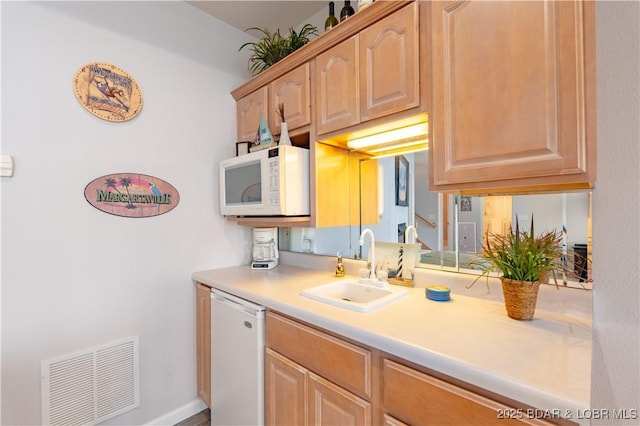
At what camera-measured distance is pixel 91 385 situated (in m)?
1.54

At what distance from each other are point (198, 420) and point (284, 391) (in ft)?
3.34

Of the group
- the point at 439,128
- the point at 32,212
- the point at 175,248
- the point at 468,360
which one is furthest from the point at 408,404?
the point at 32,212

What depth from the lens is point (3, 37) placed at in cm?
133

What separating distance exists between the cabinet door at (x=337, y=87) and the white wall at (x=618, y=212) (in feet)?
3.21

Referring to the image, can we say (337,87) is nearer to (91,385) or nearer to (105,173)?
(105,173)

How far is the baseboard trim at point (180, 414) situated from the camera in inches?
70.2

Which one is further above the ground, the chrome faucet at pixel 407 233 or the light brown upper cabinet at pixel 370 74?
the light brown upper cabinet at pixel 370 74

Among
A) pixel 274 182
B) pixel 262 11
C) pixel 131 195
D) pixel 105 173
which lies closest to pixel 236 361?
pixel 274 182

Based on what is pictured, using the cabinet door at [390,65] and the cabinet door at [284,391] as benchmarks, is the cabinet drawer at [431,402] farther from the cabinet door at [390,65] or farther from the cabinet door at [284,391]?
the cabinet door at [390,65]

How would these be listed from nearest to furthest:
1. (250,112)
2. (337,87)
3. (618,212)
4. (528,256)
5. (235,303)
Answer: (618,212)
(528,256)
(337,87)
(235,303)
(250,112)

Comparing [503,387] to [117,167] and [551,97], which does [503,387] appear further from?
[117,167]

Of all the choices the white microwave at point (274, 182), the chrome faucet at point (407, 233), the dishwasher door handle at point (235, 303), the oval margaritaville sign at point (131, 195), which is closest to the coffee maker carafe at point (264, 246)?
the white microwave at point (274, 182)

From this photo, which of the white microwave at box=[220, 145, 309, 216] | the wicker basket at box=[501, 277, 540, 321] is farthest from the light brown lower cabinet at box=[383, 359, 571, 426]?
the white microwave at box=[220, 145, 309, 216]

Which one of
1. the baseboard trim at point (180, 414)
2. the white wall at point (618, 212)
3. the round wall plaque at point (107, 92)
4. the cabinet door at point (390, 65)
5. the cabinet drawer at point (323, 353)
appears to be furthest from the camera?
the baseboard trim at point (180, 414)
